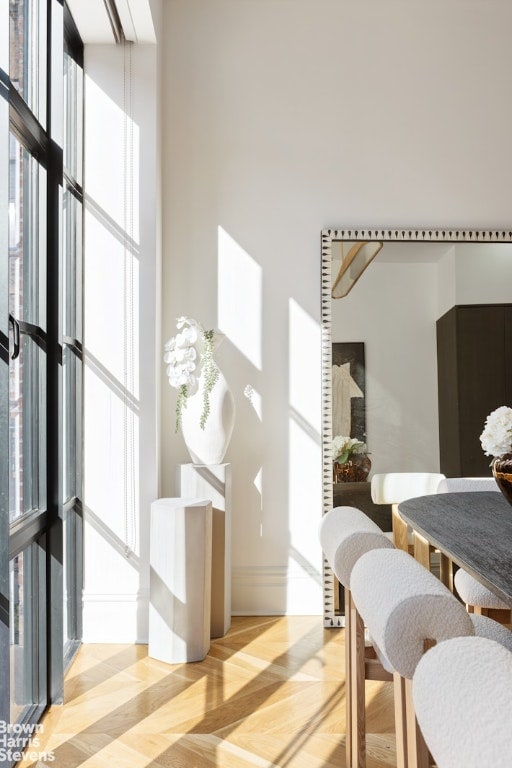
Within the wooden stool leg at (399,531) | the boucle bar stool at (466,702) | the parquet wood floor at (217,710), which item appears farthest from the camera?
the wooden stool leg at (399,531)

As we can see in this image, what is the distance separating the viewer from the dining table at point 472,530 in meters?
1.24

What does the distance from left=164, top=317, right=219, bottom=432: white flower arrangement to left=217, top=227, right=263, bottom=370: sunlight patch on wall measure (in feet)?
1.02

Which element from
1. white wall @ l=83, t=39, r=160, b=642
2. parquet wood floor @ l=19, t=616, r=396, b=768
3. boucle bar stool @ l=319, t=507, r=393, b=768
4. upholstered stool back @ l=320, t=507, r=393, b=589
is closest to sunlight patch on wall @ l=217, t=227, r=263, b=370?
white wall @ l=83, t=39, r=160, b=642

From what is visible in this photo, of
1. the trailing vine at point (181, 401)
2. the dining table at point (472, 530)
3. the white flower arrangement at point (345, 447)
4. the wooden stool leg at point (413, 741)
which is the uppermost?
the trailing vine at point (181, 401)

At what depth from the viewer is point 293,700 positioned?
2.40 meters

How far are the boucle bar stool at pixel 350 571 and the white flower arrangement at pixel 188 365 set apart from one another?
1.51 m

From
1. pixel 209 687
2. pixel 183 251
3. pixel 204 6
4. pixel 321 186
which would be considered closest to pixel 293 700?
pixel 209 687

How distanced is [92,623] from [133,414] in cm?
98

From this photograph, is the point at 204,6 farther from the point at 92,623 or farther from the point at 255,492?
the point at 92,623

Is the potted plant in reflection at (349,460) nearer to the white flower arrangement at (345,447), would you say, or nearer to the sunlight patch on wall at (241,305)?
the white flower arrangement at (345,447)

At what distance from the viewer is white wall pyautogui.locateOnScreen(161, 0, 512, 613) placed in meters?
3.42

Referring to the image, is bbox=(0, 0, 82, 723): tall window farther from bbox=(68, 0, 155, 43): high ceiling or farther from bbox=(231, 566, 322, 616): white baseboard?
bbox=(231, 566, 322, 616): white baseboard

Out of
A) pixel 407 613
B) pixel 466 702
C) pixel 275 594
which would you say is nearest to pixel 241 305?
pixel 275 594

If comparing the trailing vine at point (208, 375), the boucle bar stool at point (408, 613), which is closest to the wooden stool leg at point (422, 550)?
the trailing vine at point (208, 375)
